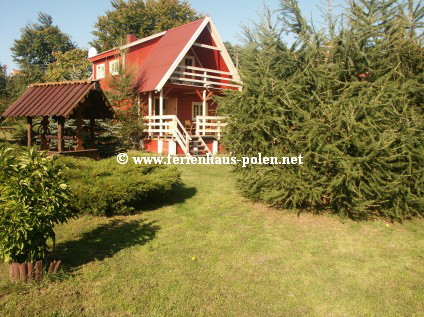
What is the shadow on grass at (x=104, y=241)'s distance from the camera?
5.42 metres

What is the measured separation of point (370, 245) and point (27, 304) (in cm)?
568

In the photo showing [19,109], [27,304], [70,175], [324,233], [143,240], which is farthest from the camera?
[19,109]

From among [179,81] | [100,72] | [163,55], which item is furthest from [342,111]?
[100,72]

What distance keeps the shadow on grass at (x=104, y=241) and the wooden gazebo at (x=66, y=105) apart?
5.55m

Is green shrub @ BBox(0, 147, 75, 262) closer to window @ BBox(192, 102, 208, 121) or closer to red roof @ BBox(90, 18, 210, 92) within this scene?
red roof @ BBox(90, 18, 210, 92)

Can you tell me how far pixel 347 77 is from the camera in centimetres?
763

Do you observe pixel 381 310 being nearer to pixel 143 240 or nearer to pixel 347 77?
pixel 143 240

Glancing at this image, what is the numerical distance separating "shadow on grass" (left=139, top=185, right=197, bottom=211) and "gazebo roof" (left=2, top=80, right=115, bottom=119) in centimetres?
467

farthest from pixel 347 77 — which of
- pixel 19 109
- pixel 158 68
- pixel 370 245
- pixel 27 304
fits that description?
pixel 158 68

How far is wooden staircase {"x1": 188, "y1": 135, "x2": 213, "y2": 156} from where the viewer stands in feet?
58.2

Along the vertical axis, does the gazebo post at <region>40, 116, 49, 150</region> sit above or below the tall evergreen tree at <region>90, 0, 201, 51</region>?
below

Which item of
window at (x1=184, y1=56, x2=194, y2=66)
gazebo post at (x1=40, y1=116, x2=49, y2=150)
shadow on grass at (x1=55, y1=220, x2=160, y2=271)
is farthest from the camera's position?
window at (x1=184, y1=56, x2=194, y2=66)

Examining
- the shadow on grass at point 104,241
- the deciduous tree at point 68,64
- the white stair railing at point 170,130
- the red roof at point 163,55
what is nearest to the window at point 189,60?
the red roof at point 163,55

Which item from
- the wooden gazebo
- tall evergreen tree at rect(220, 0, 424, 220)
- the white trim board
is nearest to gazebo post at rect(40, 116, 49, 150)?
the wooden gazebo
